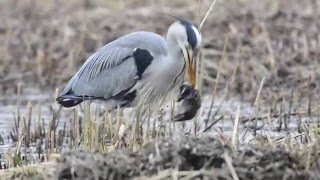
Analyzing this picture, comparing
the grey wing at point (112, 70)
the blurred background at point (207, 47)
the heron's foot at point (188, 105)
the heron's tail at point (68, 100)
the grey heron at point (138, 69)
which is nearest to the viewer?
the heron's foot at point (188, 105)

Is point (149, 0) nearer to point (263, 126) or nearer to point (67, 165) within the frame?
point (263, 126)

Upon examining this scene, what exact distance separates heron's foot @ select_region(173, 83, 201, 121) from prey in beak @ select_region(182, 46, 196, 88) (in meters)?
0.07

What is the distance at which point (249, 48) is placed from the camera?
1012cm

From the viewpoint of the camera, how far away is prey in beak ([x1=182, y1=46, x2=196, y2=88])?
616 cm

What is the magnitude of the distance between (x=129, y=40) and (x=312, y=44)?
11.7 feet

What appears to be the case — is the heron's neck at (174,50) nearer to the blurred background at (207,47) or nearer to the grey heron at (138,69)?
the grey heron at (138,69)

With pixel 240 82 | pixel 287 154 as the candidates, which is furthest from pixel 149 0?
pixel 287 154

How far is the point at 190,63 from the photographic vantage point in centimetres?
624

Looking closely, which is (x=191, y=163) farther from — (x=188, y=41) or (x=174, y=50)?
(x=174, y=50)

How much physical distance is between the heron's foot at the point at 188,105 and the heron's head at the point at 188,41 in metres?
0.09

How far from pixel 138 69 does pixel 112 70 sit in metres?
0.41

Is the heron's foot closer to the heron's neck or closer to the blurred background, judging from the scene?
the heron's neck

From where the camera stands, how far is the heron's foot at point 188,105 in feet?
19.8

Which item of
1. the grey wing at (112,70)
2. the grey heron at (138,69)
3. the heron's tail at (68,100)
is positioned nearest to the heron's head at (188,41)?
the grey heron at (138,69)
